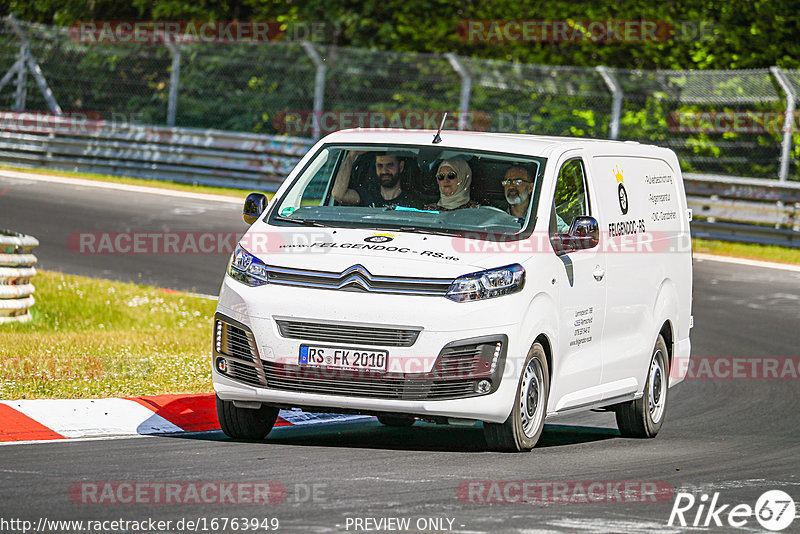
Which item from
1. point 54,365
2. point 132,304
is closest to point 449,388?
point 54,365

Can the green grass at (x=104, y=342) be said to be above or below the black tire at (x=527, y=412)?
below

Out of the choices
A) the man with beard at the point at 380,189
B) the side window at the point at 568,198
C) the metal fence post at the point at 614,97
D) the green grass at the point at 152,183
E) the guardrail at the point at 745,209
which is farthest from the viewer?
the green grass at the point at 152,183

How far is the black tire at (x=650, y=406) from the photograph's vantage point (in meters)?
10.6

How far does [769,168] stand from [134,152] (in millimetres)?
11510

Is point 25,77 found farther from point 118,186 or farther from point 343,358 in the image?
point 343,358

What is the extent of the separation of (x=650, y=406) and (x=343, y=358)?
3213 millimetres

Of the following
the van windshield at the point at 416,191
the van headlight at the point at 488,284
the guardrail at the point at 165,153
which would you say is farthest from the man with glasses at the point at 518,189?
the guardrail at the point at 165,153

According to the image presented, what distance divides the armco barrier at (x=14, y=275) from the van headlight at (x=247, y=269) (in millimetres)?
5484

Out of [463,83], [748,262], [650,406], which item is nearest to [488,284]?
[650,406]

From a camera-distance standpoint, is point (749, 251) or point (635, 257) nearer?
point (635, 257)

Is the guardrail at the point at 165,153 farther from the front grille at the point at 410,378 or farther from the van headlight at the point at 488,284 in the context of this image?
the front grille at the point at 410,378

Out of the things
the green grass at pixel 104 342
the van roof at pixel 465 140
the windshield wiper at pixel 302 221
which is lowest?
the green grass at pixel 104 342

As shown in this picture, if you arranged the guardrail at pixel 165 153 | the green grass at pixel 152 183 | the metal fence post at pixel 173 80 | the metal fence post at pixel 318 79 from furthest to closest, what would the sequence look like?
the metal fence post at pixel 173 80 < the metal fence post at pixel 318 79 < the green grass at pixel 152 183 < the guardrail at pixel 165 153

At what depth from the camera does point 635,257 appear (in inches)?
409
